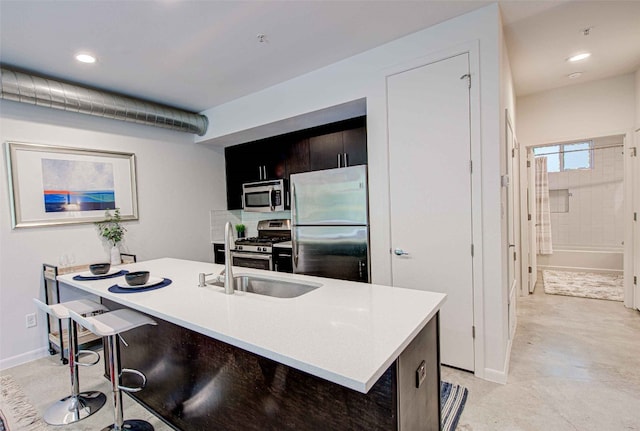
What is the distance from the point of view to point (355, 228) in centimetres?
290

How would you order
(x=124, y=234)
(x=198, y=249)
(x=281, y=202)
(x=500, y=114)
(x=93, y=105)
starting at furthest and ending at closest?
(x=198, y=249)
(x=281, y=202)
(x=124, y=234)
(x=93, y=105)
(x=500, y=114)

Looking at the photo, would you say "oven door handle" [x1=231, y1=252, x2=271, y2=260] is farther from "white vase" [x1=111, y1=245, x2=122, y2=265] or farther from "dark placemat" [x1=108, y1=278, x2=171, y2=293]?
"dark placemat" [x1=108, y1=278, x2=171, y2=293]

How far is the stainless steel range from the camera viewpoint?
3.75 m

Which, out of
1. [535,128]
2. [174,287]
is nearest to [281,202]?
[174,287]

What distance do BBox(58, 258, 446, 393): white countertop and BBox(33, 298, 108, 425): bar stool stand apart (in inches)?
10.0

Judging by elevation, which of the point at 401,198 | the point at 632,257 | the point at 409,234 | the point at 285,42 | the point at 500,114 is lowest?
the point at 632,257

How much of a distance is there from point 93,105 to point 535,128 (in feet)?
17.0

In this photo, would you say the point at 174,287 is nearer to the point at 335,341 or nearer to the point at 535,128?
the point at 335,341

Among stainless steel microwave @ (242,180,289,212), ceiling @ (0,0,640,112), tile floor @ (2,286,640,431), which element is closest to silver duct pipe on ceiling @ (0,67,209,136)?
ceiling @ (0,0,640,112)

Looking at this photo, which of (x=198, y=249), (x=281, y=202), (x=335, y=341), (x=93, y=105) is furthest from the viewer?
(x=198, y=249)

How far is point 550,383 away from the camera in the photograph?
2.21 metres

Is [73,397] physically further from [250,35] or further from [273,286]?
[250,35]

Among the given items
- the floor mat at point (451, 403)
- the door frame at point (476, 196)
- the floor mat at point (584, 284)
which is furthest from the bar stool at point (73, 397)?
the floor mat at point (584, 284)

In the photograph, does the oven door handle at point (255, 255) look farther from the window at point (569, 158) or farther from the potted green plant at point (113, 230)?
the window at point (569, 158)
